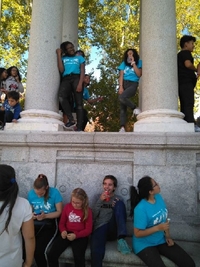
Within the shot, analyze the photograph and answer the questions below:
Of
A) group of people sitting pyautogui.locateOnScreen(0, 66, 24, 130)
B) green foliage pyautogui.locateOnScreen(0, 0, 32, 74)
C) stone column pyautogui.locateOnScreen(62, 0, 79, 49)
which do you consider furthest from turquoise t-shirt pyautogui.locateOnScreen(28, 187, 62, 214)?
green foliage pyautogui.locateOnScreen(0, 0, 32, 74)

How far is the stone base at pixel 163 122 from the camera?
20.0 feet

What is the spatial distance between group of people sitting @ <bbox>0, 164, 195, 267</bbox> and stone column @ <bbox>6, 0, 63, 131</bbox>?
1.88 metres

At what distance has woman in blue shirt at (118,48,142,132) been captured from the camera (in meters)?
7.11

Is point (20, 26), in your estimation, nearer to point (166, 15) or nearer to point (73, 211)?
point (166, 15)

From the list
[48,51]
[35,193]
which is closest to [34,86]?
[48,51]

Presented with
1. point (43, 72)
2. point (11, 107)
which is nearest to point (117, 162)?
point (43, 72)

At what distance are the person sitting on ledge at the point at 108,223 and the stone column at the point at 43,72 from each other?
2.18m

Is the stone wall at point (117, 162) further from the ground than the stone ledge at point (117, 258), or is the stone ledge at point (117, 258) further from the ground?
the stone wall at point (117, 162)

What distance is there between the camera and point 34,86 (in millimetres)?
6812

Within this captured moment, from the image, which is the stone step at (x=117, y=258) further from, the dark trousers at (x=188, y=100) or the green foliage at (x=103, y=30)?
the green foliage at (x=103, y=30)

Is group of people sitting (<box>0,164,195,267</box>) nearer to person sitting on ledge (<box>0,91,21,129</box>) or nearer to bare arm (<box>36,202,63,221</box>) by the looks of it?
bare arm (<box>36,202,63,221</box>)

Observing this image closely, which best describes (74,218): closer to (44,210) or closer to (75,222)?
(75,222)

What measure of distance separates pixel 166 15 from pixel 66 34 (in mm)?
3990

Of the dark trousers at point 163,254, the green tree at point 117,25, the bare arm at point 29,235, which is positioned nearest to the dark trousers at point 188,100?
the dark trousers at point 163,254
